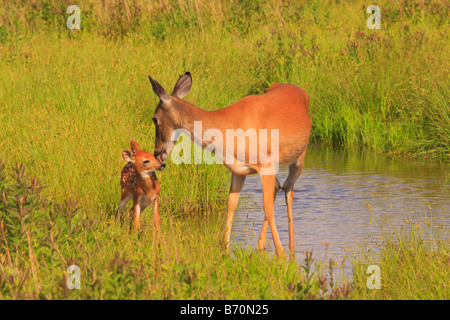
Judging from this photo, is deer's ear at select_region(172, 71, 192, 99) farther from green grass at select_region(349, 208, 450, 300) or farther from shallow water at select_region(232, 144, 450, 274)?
green grass at select_region(349, 208, 450, 300)

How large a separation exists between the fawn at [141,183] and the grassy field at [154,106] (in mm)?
269

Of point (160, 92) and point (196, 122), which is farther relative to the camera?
point (196, 122)

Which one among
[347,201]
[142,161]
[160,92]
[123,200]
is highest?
[160,92]

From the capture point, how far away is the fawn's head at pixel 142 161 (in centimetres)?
854

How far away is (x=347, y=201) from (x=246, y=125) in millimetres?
3094

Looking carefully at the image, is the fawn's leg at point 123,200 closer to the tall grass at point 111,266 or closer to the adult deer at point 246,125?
the adult deer at point 246,125

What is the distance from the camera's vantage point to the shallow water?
9.05 metres

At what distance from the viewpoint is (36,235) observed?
6.86 metres

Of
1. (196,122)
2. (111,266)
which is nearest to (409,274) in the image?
(111,266)

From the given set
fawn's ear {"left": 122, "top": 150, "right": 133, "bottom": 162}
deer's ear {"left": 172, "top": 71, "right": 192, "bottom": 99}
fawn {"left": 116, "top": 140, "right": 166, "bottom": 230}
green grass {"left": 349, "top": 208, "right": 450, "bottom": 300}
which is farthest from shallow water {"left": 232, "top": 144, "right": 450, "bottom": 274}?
deer's ear {"left": 172, "top": 71, "right": 192, "bottom": 99}

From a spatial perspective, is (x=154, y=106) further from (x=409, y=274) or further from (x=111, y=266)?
(x=111, y=266)

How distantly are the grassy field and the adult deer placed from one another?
0.62 meters

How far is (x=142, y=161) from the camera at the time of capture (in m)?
8.57
